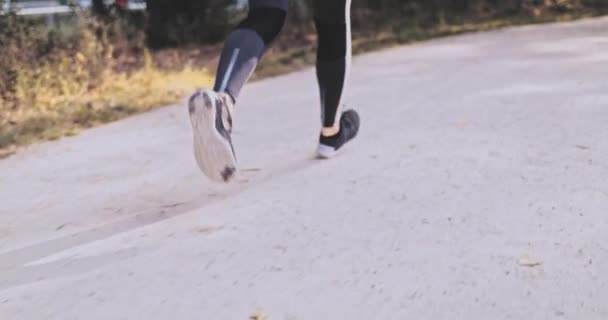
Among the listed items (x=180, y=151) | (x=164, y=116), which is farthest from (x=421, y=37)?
(x=180, y=151)

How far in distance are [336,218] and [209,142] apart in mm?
466

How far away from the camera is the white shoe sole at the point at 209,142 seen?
2.40 meters

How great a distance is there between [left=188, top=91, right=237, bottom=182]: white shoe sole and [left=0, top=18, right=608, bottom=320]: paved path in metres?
0.18

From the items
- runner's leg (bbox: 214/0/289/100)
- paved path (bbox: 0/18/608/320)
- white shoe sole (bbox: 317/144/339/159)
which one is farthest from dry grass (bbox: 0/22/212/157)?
runner's leg (bbox: 214/0/289/100)

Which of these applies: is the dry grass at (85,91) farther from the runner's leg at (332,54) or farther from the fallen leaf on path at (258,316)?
the fallen leaf on path at (258,316)

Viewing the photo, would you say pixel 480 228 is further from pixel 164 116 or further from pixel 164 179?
pixel 164 116

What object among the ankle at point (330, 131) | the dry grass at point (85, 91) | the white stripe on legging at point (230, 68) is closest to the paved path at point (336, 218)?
the ankle at point (330, 131)

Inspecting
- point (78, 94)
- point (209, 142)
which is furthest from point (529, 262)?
point (78, 94)

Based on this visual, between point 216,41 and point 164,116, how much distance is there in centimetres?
435

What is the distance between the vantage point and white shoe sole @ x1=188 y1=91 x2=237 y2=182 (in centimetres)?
240

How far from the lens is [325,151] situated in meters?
3.30

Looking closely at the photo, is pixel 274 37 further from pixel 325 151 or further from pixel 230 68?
pixel 325 151

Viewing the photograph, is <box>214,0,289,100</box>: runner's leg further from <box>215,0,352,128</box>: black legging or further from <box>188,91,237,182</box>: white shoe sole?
<box>188,91,237,182</box>: white shoe sole

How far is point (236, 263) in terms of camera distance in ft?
7.30
